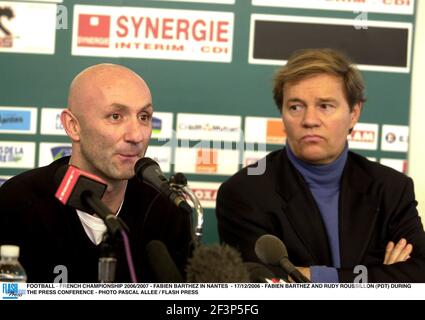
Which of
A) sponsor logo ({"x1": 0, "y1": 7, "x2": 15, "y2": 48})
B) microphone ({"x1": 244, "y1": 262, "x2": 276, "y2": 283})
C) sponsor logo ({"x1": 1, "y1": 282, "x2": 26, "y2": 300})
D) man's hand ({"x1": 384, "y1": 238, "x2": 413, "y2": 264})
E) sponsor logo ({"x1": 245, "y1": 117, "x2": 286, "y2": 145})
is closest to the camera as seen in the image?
sponsor logo ({"x1": 1, "y1": 282, "x2": 26, "y2": 300})

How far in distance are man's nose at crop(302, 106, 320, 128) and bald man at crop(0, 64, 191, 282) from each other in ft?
2.26

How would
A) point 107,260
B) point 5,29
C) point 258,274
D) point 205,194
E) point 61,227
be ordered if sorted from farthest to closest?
1. point 205,194
2. point 5,29
3. point 61,227
4. point 258,274
5. point 107,260

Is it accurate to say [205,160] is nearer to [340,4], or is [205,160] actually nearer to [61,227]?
[340,4]

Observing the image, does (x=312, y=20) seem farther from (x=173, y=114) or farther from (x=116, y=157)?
(x=116, y=157)

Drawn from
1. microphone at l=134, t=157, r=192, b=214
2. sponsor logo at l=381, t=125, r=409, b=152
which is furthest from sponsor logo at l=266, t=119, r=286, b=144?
microphone at l=134, t=157, r=192, b=214

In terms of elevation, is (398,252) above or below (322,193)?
below

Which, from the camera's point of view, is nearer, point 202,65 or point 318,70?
point 318,70

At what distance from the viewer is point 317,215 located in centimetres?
293

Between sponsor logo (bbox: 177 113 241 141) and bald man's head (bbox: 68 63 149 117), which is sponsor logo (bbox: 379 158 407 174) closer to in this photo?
sponsor logo (bbox: 177 113 241 141)

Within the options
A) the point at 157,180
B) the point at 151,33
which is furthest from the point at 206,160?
the point at 157,180

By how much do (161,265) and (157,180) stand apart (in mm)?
247

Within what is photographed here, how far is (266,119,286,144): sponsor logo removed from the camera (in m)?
3.84

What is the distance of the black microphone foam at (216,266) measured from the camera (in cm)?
145
